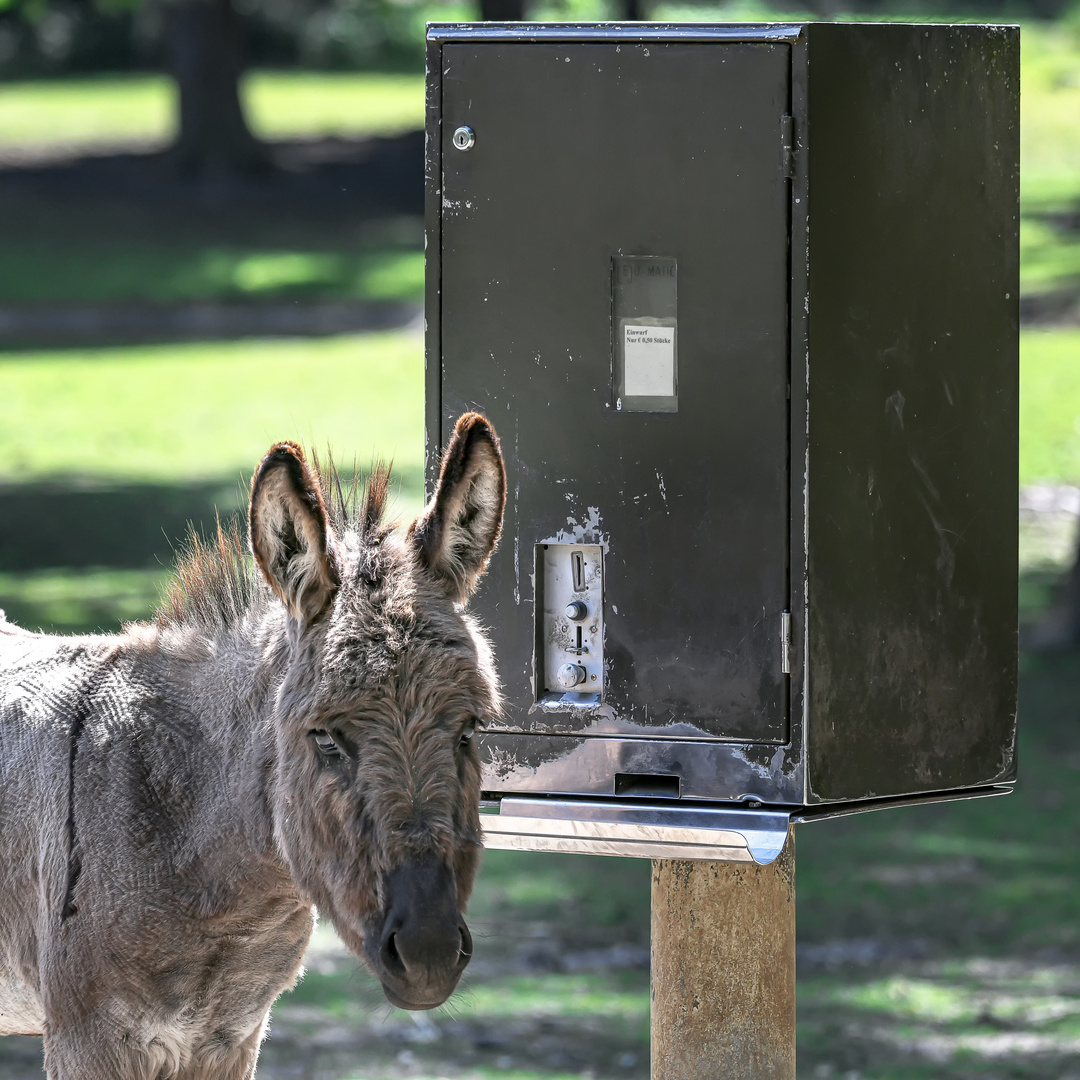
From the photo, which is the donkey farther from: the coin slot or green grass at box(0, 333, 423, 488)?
green grass at box(0, 333, 423, 488)

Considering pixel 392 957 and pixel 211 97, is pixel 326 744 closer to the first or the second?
pixel 392 957

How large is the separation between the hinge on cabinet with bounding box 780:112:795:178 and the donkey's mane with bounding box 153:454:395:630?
1.08 m

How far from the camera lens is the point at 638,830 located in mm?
3842

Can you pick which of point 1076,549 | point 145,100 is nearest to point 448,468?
point 1076,549

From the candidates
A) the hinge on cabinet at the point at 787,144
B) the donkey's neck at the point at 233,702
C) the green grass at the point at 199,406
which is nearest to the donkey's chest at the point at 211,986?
the donkey's neck at the point at 233,702

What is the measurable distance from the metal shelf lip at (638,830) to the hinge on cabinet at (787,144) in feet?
4.58

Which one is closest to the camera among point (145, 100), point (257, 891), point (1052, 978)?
point (257, 891)

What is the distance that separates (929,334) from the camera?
4020mm

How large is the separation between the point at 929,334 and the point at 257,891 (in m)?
1.95

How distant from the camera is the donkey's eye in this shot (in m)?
3.22

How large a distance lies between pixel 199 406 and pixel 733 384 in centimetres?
1511

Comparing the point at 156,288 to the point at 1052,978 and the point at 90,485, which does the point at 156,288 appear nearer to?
the point at 90,485

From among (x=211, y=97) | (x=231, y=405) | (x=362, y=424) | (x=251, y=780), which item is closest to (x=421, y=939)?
(x=251, y=780)

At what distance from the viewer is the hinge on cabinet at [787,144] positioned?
3.75 m
